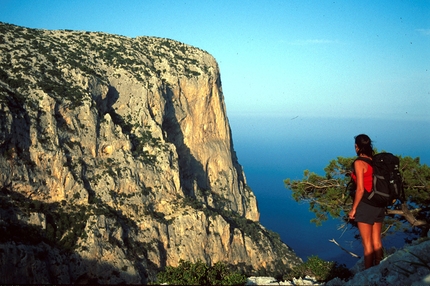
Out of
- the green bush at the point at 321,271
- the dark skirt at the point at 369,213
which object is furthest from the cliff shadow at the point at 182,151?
the dark skirt at the point at 369,213

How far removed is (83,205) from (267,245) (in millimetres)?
26469

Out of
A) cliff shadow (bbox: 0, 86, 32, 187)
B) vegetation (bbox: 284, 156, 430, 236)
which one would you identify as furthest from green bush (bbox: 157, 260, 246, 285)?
cliff shadow (bbox: 0, 86, 32, 187)

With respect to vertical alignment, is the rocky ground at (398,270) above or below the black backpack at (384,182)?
below

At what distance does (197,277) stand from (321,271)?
500cm

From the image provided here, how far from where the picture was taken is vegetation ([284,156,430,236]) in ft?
44.6

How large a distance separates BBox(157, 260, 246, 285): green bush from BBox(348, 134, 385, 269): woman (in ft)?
9.87

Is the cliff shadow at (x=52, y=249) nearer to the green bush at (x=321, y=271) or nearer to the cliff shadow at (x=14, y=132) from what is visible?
the cliff shadow at (x=14, y=132)

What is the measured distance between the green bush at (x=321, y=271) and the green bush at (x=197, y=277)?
362cm

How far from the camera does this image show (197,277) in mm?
7977

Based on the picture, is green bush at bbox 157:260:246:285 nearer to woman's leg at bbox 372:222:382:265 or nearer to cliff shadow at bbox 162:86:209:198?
woman's leg at bbox 372:222:382:265

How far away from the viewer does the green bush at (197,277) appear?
7.89 metres

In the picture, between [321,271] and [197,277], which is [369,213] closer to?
[197,277]

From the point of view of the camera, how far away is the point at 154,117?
1946 inches

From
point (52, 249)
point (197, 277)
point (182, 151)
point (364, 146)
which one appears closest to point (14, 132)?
point (52, 249)
